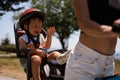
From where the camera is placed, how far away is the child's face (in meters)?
3.95

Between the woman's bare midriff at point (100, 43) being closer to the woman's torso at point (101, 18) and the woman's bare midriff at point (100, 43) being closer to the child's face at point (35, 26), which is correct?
the woman's torso at point (101, 18)

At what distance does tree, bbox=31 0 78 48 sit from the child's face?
132 feet

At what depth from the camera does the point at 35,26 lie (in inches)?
156

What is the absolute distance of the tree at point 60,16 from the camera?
45.1 metres

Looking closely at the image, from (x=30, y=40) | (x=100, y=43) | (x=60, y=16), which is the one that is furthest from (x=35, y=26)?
(x=60, y=16)

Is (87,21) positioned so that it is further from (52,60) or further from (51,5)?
(51,5)

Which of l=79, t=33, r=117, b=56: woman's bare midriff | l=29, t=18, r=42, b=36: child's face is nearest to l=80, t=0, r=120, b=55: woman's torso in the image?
l=79, t=33, r=117, b=56: woman's bare midriff

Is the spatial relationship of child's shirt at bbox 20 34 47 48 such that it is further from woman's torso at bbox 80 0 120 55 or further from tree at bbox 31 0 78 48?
tree at bbox 31 0 78 48

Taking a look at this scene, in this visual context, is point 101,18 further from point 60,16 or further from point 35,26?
point 60,16

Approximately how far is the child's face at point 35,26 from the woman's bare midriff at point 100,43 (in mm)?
1416

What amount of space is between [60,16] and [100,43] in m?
42.5

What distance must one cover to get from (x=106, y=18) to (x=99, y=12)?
0.06 metres

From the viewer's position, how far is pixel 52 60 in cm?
360

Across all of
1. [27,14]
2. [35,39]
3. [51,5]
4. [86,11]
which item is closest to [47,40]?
[35,39]
